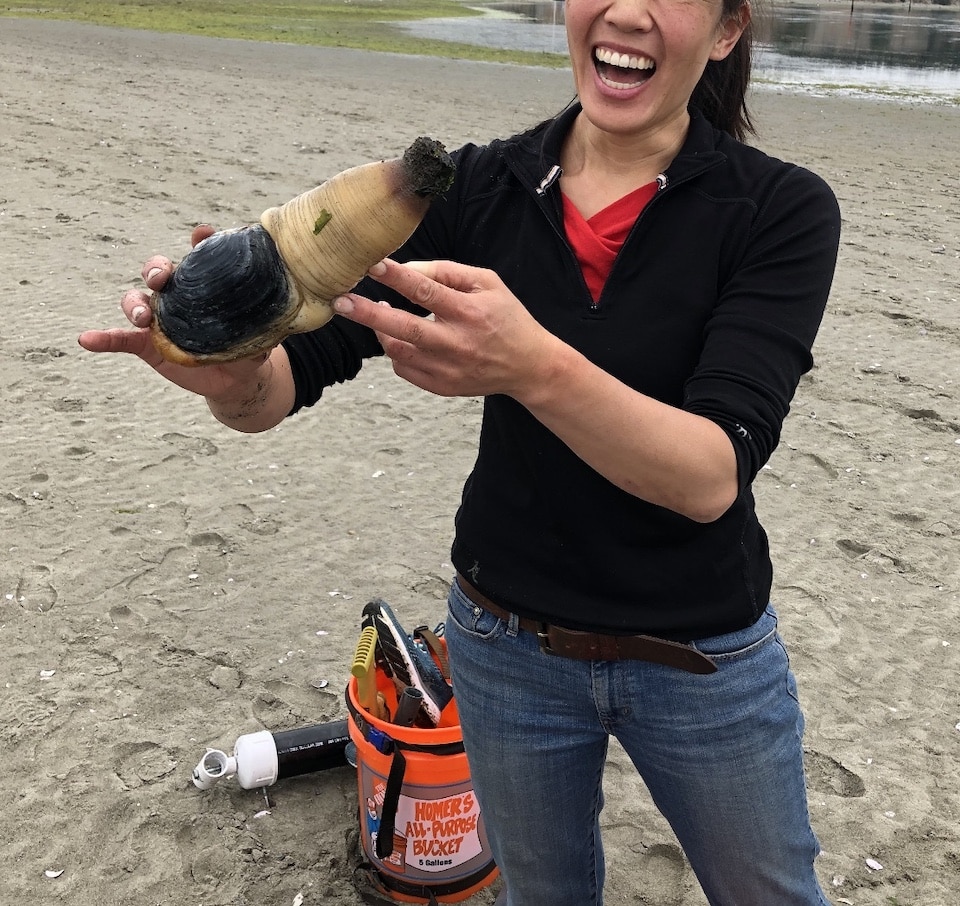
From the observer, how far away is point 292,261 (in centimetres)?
184

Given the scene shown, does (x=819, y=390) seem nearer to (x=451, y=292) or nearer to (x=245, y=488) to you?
(x=245, y=488)

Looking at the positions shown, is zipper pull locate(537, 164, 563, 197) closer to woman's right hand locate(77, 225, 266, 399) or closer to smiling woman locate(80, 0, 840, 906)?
smiling woman locate(80, 0, 840, 906)

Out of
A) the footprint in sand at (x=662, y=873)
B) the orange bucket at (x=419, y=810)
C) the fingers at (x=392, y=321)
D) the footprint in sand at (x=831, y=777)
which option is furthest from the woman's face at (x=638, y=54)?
the footprint in sand at (x=831, y=777)

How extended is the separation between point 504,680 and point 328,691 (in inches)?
83.7

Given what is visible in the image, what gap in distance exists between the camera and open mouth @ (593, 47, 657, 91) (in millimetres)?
2008

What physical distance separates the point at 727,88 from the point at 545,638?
133 cm

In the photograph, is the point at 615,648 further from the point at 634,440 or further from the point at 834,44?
the point at 834,44

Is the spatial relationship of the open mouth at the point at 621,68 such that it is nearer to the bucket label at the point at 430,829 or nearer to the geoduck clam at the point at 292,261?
the geoduck clam at the point at 292,261

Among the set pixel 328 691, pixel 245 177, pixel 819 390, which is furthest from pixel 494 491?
pixel 245 177

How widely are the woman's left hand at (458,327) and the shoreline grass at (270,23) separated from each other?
28747 millimetres

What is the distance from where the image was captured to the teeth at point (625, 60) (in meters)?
2.01

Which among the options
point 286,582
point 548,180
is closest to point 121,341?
point 548,180

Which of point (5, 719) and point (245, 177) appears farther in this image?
point (245, 177)

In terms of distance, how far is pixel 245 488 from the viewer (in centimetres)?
566
